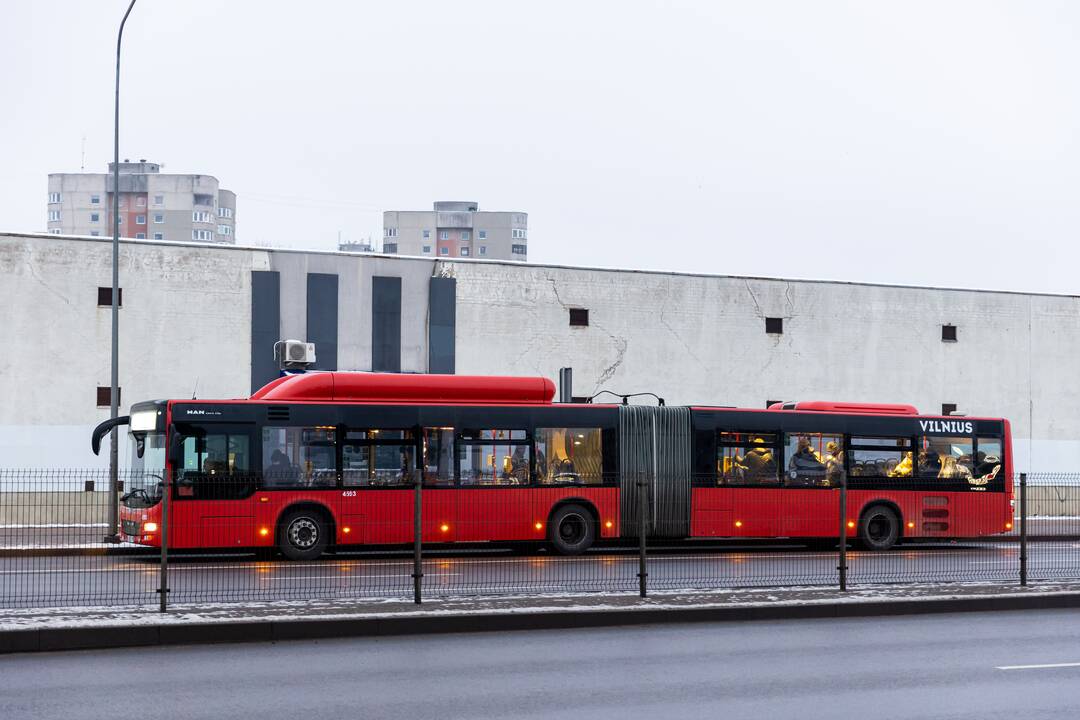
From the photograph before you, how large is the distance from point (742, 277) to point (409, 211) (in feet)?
452

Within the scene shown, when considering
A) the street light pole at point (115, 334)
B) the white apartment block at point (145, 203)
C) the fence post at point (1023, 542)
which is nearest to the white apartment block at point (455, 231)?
the white apartment block at point (145, 203)

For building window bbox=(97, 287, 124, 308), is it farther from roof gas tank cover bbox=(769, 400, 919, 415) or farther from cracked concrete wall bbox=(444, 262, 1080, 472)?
roof gas tank cover bbox=(769, 400, 919, 415)

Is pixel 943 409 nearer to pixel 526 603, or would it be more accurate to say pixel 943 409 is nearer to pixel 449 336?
pixel 449 336

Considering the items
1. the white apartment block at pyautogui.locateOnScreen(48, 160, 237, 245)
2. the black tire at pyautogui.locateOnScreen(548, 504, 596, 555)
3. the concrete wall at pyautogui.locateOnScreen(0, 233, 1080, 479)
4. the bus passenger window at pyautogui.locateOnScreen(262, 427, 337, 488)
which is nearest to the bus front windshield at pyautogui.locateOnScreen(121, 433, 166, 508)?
the bus passenger window at pyautogui.locateOnScreen(262, 427, 337, 488)

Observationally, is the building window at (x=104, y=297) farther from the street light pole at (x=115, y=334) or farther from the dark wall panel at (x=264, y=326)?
the street light pole at (x=115, y=334)

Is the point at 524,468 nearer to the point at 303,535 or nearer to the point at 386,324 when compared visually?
the point at 303,535

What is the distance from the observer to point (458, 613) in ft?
45.9

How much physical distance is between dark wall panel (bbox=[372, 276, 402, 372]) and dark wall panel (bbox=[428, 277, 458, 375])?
85 cm

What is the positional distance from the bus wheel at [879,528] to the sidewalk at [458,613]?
9.51 m

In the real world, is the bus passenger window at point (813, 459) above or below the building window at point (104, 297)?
below

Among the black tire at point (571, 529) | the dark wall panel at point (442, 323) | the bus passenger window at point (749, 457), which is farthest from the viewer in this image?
the dark wall panel at point (442, 323)

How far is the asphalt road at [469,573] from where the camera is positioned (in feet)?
54.0

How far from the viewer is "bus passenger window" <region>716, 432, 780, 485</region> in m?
26.0

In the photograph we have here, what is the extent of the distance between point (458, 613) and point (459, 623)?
0.14 m
